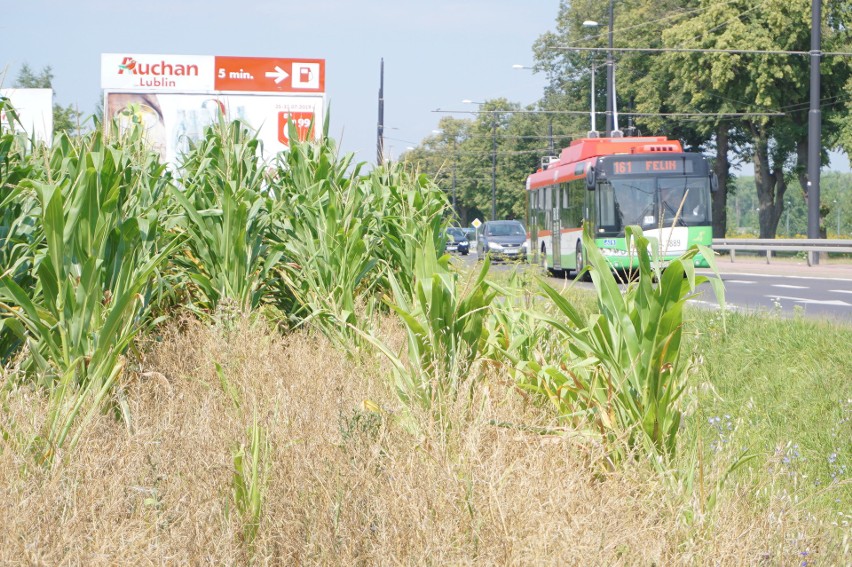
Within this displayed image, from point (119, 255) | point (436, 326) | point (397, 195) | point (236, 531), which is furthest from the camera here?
point (397, 195)

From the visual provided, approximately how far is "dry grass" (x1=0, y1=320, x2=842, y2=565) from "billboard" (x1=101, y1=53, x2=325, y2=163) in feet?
63.0

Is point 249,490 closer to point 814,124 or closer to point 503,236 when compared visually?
point 814,124

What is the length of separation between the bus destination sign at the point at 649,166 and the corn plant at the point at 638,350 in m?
21.1

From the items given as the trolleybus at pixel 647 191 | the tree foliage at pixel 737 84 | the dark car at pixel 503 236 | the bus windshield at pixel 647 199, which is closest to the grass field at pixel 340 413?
the trolleybus at pixel 647 191

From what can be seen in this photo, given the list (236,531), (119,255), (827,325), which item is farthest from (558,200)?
(236,531)

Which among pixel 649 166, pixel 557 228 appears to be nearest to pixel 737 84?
pixel 557 228

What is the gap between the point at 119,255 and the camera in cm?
621

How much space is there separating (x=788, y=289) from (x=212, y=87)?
1242cm

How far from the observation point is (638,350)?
4.71m

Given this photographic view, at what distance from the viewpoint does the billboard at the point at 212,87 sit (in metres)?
23.8

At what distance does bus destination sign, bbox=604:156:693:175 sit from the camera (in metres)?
25.7

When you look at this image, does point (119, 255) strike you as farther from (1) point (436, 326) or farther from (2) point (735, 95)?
(2) point (735, 95)

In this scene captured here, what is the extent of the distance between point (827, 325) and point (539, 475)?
7.57 m

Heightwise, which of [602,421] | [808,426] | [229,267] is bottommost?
[808,426]
